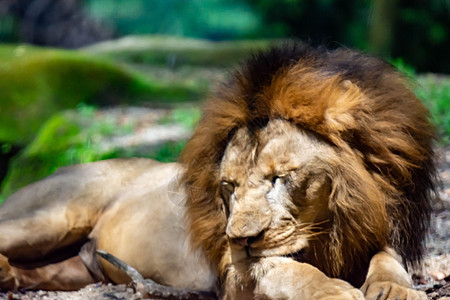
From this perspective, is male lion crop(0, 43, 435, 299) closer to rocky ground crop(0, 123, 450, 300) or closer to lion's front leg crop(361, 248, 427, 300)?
lion's front leg crop(361, 248, 427, 300)

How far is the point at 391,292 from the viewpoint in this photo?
213 cm

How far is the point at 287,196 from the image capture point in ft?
7.63

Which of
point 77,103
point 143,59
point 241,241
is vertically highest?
point 241,241

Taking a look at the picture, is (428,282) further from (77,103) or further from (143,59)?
(143,59)

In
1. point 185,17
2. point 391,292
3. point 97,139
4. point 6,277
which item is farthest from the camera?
point 185,17

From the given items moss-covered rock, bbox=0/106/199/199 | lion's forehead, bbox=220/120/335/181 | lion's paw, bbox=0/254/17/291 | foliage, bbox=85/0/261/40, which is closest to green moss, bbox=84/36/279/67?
foliage, bbox=85/0/261/40

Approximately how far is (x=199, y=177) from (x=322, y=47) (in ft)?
2.60

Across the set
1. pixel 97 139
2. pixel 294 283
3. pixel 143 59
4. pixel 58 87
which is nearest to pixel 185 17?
pixel 143 59

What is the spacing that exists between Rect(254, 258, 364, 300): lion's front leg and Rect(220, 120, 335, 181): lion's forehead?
327mm

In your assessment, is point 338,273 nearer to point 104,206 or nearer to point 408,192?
point 408,192

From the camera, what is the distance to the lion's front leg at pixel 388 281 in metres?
2.12

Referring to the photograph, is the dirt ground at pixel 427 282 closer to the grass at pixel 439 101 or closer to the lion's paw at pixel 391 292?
the lion's paw at pixel 391 292

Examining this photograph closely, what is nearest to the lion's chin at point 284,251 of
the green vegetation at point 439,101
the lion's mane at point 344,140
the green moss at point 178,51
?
the lion's mane at point 344,140

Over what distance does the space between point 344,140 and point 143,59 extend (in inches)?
354
